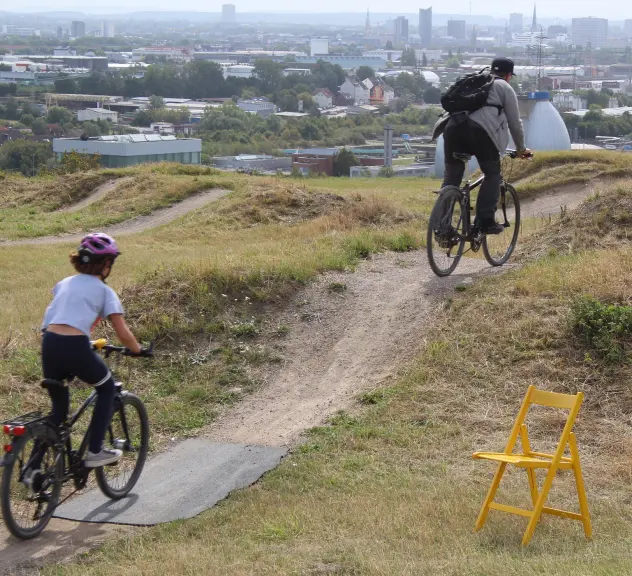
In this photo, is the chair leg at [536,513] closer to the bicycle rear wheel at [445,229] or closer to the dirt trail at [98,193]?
the bicycle rear wheel at [445,229]

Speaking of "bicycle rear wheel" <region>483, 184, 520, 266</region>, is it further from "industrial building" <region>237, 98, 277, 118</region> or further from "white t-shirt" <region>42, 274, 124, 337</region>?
"industrial building" <region>237, 98, 277, 118</region>

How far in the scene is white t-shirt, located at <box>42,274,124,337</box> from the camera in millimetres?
5570

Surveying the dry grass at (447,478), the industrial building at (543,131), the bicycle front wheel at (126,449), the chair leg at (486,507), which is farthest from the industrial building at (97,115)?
the chair leg at (486,507)

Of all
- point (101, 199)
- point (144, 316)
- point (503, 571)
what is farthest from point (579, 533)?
point (101, 199)

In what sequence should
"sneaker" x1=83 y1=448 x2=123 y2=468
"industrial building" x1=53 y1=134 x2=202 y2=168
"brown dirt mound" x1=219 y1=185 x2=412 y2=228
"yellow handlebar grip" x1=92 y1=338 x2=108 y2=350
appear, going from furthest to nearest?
"industrial building" x1=53 y1=134 x2=202 y2=168 → "brown dirt mound" x1=219 y1=185 x2=412 y2=228 → "sneaker" x1=83 y1=448 x2=123 y2=468 → "yellow handlebar grip" x1=92 y1=338 x2=108 y2=350

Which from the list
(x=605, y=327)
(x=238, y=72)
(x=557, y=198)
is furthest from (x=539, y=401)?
(x=238, y=72)

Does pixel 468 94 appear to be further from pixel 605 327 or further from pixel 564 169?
pixel 564 169

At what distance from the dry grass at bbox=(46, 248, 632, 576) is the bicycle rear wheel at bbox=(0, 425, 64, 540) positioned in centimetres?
46

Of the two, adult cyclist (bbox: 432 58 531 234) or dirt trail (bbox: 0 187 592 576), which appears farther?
adult cyclist (bbox: 432 58 531 234)

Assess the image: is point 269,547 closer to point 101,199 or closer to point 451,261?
point 451,261

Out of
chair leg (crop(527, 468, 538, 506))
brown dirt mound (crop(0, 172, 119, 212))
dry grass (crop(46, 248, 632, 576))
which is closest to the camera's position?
dry grass (crop(46, 248, 632, 576))

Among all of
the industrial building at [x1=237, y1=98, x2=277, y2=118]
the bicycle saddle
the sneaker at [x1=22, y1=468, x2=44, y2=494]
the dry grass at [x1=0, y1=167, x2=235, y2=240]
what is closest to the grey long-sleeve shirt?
the bicycle saddle

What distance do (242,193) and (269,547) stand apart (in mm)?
15218

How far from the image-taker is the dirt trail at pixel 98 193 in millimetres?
22094
